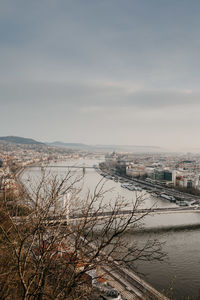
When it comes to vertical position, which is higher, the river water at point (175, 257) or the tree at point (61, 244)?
the tree at point (61, 244)

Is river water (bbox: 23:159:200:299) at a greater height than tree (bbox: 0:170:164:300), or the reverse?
tree (bbox: 0:170:164:300)

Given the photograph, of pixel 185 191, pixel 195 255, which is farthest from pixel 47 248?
pixel 185 191

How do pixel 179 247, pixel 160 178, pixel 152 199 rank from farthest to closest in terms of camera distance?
pixel 160 178 → pixel 152 199 → pixel 179 247

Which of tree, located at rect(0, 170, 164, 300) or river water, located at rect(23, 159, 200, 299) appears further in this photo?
river water, located at rect(23, 159, 200, 299)

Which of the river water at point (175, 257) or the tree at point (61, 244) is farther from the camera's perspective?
the river water at point (175, 257)

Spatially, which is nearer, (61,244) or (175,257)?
(61,244)

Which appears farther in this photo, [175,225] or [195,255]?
[175,225]

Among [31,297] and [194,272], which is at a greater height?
[31,297]

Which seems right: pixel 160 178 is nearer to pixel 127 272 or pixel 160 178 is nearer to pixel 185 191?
pixel 185 191

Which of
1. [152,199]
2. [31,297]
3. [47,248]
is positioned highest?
[47,248]

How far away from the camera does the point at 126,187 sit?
13.0 metres

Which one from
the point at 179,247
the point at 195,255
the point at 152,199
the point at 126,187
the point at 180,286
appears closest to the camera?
the point at 180,286

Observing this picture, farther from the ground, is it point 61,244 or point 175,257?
point 61,244

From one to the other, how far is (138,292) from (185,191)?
9859 millimetres
